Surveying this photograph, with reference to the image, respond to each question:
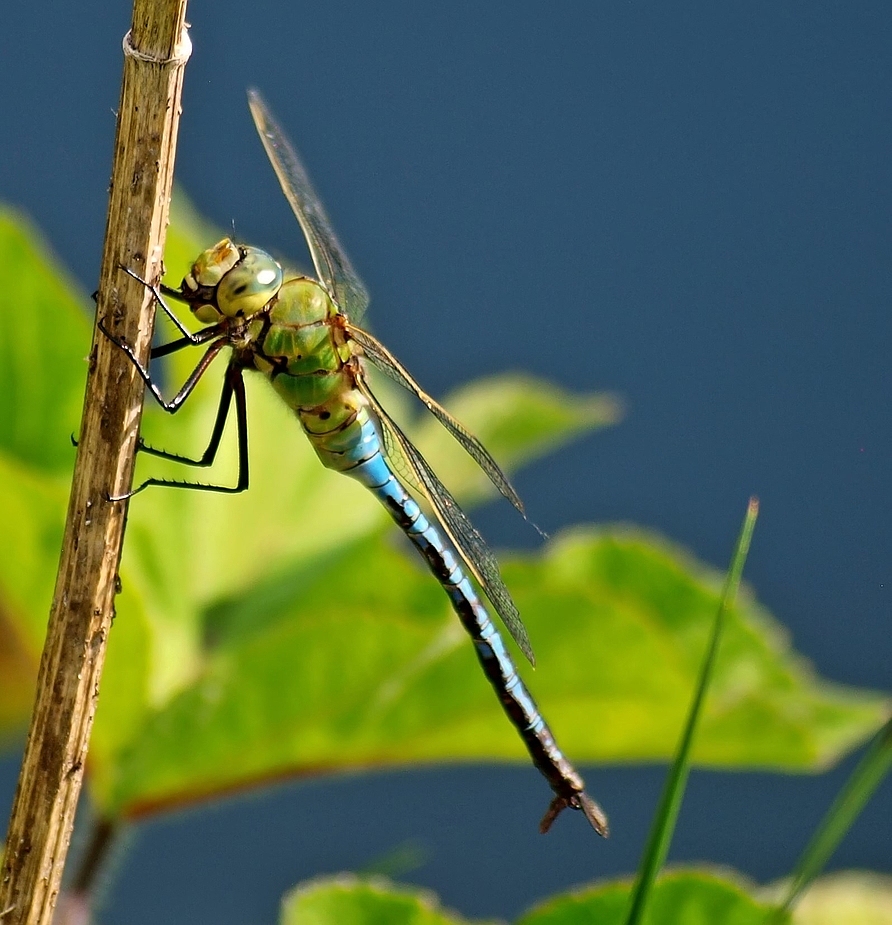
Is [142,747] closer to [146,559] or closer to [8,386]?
[146,559]

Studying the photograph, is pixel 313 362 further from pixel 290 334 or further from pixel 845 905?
pixel 845 905

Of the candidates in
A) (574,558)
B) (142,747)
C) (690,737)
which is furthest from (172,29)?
(574,558)

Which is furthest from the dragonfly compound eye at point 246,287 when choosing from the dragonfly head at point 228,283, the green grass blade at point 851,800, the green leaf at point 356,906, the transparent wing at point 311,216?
the green grass blade at point 851,800

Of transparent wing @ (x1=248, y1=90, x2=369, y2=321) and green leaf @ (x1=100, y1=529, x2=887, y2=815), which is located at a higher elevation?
transparent wing @ (x1=248, y1=90, x2=369, y2=321)

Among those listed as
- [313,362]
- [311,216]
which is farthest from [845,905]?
[311,216]

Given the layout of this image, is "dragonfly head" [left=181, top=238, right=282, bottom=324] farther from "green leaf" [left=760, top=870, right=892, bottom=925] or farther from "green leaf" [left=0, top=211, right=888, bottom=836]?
"green leaf" [left=760, top=870, right=892, bottom=925]

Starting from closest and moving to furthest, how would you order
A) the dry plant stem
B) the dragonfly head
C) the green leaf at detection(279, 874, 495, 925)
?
the dry plant stem, the green leaf at detection(279, 874, 495, 925), the dragonfly head

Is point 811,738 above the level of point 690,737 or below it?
below

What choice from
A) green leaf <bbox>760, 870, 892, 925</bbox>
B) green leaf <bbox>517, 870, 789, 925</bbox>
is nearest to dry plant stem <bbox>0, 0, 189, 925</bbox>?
green leaf <bbox>517, 870, 789, 925</bbox>
